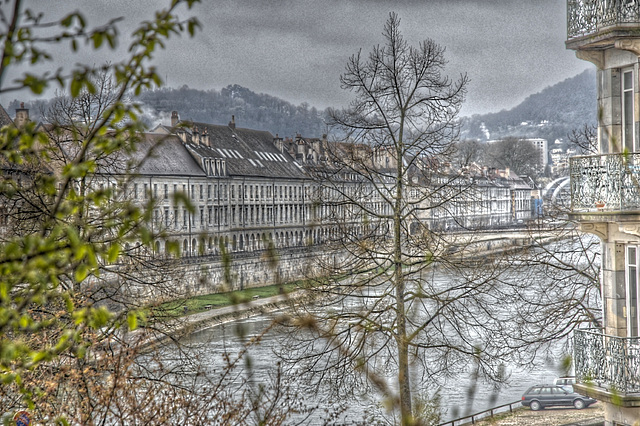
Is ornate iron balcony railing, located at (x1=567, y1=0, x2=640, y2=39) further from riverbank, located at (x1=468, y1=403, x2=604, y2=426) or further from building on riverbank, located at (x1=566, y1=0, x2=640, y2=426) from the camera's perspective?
riverbank, located at (x1=468, y1=403, x2=604, y2=426)

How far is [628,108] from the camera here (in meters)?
9.76

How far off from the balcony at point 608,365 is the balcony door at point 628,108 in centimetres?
238

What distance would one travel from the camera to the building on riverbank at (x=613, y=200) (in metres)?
9.05

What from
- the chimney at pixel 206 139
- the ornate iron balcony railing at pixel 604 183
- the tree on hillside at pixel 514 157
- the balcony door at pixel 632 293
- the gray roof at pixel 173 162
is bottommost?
the balcony door at pixel 632 293

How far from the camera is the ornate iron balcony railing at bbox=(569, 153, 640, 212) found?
8.97 meters

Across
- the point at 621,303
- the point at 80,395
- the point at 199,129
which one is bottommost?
the point at 80,395

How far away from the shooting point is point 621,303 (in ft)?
32.3

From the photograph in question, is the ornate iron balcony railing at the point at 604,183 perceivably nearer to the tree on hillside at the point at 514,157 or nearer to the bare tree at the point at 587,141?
the bare tree at the point at 587,141

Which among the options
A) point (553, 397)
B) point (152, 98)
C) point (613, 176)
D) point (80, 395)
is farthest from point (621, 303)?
point (152, 98)

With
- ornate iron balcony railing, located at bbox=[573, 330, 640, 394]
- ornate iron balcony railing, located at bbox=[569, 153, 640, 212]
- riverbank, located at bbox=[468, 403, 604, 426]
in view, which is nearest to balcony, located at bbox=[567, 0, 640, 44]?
ornate iron balcony railing, located at bbox=[569, 153, 640, 212]

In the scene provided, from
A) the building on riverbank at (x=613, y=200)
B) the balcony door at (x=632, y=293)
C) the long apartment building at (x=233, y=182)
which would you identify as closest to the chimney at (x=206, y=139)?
the long apartment building at (x=233, y=182)

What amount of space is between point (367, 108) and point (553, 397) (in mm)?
12558

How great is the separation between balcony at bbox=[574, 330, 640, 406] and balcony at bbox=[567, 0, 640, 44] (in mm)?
3678

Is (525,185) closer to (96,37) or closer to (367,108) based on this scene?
(367,108)
